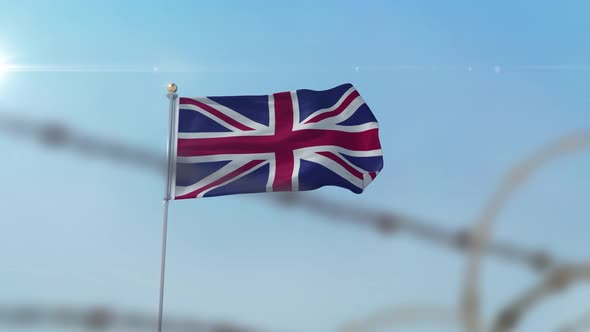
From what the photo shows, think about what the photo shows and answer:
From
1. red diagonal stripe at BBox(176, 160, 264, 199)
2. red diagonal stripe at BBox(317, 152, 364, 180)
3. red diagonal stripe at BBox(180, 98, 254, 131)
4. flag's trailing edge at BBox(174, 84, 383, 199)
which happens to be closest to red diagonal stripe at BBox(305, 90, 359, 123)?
flag's trailing edge at BBox(174, 84, 383, 199)

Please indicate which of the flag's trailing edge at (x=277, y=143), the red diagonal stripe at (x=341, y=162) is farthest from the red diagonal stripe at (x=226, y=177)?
the red diagonal stripe at (x=341, y=162)

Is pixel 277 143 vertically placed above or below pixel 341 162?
above

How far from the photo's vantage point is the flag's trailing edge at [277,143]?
1609 cm

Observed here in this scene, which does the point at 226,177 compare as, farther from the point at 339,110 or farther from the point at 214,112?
the point at 339,110

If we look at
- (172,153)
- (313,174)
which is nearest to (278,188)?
(313,174)

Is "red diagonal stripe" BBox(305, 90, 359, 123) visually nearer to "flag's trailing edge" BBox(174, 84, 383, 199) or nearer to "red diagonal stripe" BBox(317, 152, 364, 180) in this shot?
"flag's trailing edge" BBox(174, 84, 383, 199)

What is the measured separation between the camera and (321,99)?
686 inches

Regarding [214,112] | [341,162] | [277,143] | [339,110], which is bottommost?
[341,162]

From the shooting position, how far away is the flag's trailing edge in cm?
1609

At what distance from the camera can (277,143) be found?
1695 centimetres

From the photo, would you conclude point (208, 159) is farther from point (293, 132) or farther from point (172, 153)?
point (293, 132)

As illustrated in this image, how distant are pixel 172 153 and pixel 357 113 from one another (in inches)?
164

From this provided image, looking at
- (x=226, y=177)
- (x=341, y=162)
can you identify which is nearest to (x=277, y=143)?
(x=341, y=162)

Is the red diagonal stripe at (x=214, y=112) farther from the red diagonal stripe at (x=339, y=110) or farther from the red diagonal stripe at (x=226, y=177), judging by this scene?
the red diagonal stripe at (x=339, y=110)
